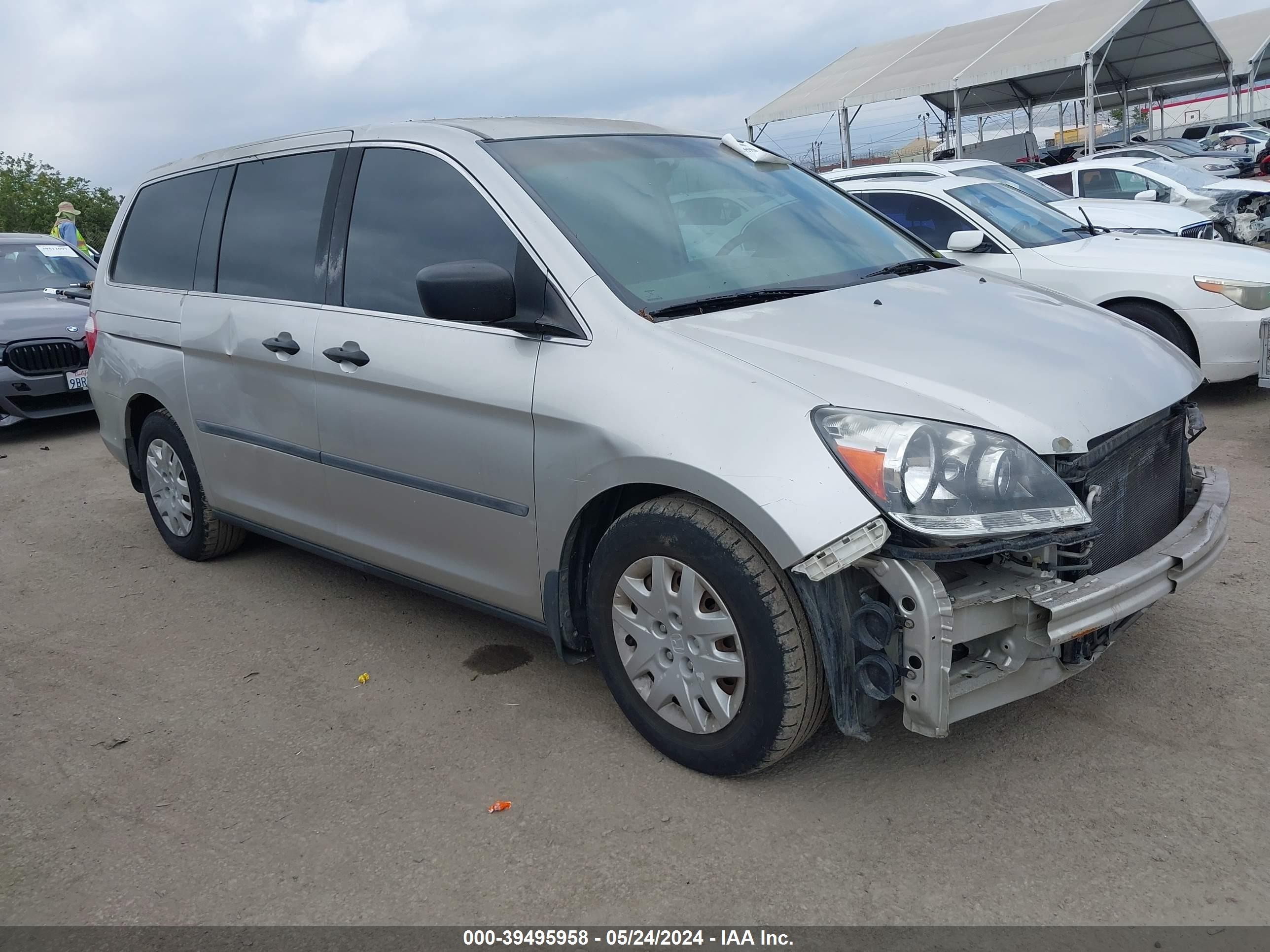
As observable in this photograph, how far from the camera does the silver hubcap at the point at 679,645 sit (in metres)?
2.81

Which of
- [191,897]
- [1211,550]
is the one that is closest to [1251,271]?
[1211,550]

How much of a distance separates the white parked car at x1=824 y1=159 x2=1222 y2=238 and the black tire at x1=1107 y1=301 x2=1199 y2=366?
1.74 meters

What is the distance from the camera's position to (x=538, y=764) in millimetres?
3182

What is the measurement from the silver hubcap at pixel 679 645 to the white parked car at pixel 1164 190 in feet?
40.5

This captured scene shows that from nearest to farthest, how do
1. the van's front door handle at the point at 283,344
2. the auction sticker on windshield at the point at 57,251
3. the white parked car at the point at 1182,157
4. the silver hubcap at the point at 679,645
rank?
the silver hubcap at the point at 679,645, the van's front door handle at the point at 283,344, the auction sticker on windshield at the point at 57,251, the white parked car at the point at 1182,157

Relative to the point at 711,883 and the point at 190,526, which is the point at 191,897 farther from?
the point at 190,526

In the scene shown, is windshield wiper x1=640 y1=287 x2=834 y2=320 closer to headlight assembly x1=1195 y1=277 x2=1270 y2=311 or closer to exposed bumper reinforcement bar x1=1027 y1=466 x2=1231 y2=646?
exposed bumper reinforcement bar x1=1027 y1=466 x2=1231 y2=646

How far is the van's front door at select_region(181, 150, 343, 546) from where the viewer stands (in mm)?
3975

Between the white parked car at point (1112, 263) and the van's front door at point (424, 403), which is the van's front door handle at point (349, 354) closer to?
the van's front door at point (424, 403)

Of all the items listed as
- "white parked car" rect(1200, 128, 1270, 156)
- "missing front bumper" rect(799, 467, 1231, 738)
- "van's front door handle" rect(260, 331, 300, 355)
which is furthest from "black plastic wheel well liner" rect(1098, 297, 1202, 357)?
"white parked car" rect(1200, 128, 1270, 156)

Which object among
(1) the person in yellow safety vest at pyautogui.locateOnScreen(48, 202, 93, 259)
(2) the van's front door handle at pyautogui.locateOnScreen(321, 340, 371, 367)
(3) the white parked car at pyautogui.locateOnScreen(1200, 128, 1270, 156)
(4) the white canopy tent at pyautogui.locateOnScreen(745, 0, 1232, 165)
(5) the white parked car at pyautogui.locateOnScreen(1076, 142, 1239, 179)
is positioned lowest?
(2) the van's front door handle at pyautogui.locateOnScreen(321, 340, 371, 367)

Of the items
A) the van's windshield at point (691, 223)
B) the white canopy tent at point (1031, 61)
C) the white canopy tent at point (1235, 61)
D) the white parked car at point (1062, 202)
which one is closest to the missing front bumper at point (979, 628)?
the van's windshield at point (691, 223)

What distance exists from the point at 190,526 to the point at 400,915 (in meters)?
3.09

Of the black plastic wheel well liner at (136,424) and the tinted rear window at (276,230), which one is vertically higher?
the tinted rear window at (276,230)
